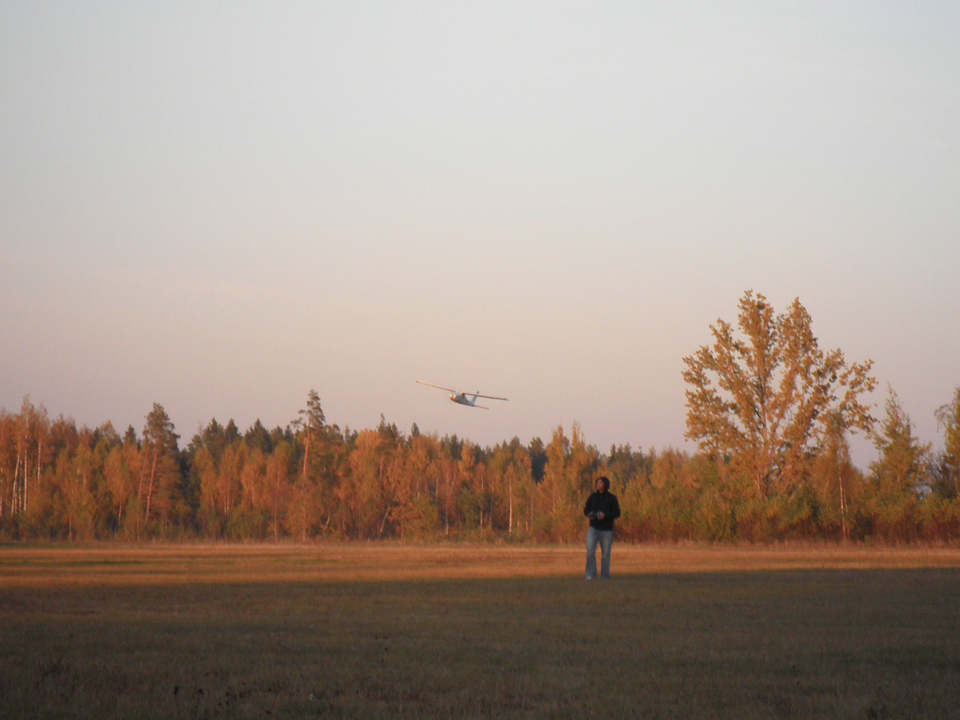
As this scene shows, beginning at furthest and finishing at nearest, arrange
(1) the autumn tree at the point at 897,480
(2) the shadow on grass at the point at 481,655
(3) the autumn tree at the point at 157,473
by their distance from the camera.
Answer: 1. (3) the autumn tree at the point at 157,473
2. (1) the autumn tree at the point at 897,480
3. (2) the shadow on grass at the point at 481,655

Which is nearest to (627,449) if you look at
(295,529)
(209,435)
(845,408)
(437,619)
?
(209,435)

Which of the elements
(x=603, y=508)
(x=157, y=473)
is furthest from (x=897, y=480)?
(x=157, y=473)

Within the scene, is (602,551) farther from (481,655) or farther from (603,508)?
(481,655)

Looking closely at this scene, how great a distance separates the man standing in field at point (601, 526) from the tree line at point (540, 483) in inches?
917

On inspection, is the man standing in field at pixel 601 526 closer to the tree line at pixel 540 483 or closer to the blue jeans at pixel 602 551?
the blue jeans at pixel 602 551

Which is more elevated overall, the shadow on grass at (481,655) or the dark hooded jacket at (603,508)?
the dark hooded jacket at (603,508)

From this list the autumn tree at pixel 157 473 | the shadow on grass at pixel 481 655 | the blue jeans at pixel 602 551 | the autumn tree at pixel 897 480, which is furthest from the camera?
the autumn tree at pixel 157 473

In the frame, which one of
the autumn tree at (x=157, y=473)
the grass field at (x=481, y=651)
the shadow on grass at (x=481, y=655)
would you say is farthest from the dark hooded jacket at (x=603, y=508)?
the autumn tree at (x=157, y=473)

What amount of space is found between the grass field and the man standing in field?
2.42m

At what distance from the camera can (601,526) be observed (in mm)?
16438

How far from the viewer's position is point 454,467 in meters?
113

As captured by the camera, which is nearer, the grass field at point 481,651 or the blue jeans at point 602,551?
the grass field at point 481,651

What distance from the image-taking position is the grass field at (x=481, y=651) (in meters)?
5.41

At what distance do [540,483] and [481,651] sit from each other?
79.2 m
